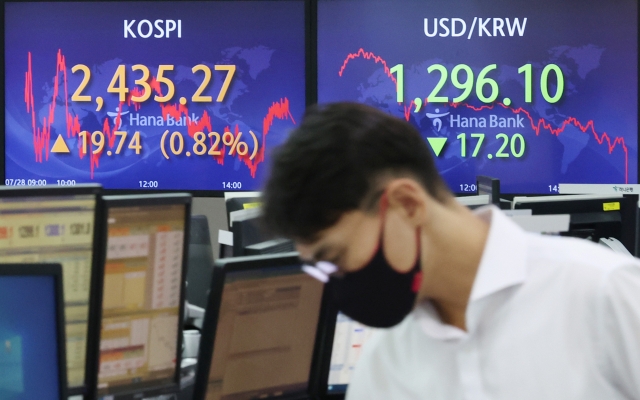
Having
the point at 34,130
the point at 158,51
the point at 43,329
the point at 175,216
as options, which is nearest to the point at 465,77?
the point at 158,51

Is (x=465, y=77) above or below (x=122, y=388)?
above

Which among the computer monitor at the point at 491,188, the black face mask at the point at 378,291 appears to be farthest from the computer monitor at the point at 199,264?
the black face mask at the point at 378,291

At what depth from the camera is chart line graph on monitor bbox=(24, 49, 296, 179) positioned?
4.28m

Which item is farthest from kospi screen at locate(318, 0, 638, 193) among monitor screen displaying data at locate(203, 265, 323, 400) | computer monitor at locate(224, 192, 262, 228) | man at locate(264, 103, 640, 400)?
man at locate(264, 103, 640, 400)

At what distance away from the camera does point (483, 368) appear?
1.07 m

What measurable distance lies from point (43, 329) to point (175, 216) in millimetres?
389

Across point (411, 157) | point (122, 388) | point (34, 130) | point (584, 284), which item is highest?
point (34, 130)

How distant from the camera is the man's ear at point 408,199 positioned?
3.49 ft

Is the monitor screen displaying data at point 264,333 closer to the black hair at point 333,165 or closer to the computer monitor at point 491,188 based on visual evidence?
the black hair at point 333,165

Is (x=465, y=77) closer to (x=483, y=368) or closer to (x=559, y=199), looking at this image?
(x=559, y=199)

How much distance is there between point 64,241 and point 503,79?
2955 millimetres

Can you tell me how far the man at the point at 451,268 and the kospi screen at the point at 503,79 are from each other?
121 inches

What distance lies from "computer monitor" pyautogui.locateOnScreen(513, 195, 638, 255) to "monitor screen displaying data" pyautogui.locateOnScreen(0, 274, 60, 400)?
1535mm

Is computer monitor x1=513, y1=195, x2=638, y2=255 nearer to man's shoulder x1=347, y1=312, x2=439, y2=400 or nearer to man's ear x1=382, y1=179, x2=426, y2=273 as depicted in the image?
man's shoulder x1=347, y1=312, x2=439, y2=400
